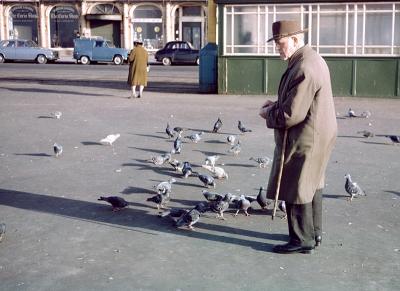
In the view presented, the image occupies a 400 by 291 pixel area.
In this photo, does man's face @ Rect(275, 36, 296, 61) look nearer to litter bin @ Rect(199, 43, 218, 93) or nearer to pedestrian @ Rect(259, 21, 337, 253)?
pedestrian @ Rect(259, 21, 337, 253)

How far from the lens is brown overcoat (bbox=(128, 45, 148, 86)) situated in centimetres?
1989

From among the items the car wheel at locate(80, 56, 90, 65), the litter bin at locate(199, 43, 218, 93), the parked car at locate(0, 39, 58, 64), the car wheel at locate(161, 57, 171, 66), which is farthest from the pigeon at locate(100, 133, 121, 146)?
the parked car at locate(0, 39, 58, 64)

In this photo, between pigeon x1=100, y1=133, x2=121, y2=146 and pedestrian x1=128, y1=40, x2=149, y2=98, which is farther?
pedestrian x1=128, y1=40, x2=149, y2=98

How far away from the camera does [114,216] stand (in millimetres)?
7125

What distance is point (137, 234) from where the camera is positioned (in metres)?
6.49

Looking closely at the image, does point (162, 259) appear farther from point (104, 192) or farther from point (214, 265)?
point (104, 192)

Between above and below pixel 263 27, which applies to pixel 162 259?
below

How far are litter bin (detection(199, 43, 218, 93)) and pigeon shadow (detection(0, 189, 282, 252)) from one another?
543 inches

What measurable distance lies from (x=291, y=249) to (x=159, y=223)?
162 cm

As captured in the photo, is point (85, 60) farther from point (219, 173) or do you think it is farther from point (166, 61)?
point (219, 173)

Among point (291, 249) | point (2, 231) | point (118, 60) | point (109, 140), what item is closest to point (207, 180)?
point (291, 249)

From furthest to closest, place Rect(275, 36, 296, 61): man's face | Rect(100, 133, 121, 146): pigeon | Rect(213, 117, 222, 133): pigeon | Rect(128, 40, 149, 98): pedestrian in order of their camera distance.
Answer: Rect(128, 40, 149, 98): pedestrian < Rect(213, 117, 222, 133): pigeon < Rect(100, 133, 121, 146): pigeon < Rect(275, 36, 296, 61): man's face

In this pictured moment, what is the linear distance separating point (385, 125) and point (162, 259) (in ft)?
31.8

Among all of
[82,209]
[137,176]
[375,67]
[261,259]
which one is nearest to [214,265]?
[261,259]
